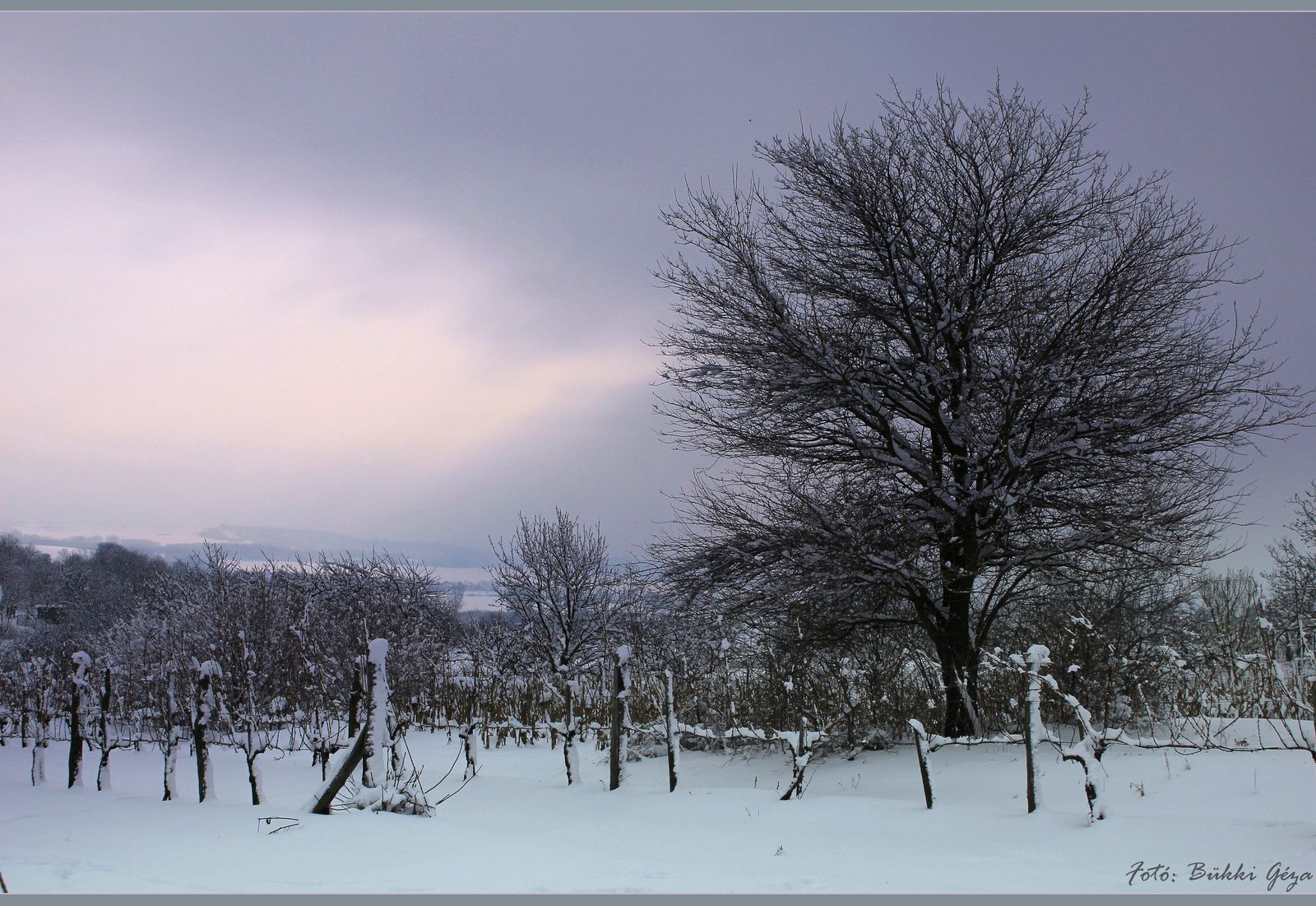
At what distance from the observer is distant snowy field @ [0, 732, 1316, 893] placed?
5602mm

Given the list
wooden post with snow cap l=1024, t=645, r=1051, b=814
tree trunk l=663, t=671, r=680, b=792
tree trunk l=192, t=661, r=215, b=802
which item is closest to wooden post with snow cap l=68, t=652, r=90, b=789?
tree trunk l=192, t=661, r=215, b=802

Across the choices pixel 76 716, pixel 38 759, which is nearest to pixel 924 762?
pixel 76 716

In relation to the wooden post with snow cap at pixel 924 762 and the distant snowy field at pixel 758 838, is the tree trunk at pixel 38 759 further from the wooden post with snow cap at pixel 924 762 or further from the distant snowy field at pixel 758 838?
the wooden post with snow cap at pixel 924 762

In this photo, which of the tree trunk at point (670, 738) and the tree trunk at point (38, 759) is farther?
the tree trunk at point (38, 759)

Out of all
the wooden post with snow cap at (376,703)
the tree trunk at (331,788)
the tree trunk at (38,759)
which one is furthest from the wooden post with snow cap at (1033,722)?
the tree trunk at (38,759)

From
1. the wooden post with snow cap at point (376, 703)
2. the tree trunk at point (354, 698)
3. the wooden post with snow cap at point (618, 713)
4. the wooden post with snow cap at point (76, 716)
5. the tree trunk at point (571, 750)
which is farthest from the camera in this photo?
the wooden post with snow cap at point (76, 716)

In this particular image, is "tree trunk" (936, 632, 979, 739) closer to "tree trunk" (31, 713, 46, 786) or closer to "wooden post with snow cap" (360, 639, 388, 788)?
"wooden post with snow cap" (360, 639, 388, 788)

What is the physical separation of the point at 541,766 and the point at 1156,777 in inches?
479

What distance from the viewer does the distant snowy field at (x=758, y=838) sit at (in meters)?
5.60

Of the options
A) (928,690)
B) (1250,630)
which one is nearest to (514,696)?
(928,690)

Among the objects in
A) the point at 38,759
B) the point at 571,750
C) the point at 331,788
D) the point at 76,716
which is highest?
the point at 331,788

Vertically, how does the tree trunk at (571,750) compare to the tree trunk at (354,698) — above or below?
below

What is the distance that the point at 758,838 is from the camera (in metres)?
7.86

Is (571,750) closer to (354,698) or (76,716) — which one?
(354,698)
